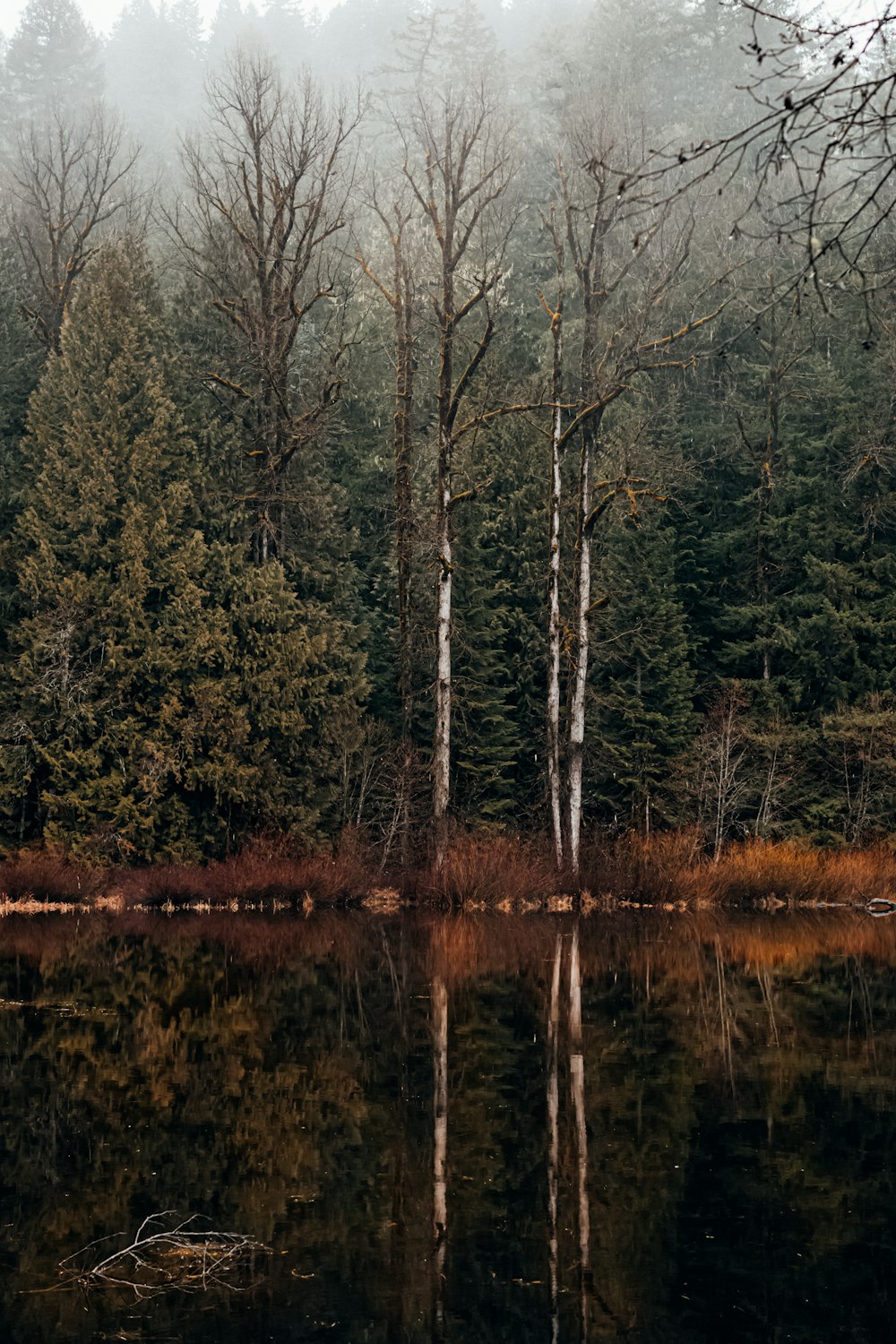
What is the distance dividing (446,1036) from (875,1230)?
228 inches

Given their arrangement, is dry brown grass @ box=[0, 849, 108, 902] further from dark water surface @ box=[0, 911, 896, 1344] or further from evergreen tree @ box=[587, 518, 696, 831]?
evergreen tree @ box=[587, 518, 696, 831]

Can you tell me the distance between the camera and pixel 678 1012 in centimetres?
1404

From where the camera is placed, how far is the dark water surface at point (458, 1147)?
6211 mm

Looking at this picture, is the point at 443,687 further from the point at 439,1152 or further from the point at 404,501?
the point at 439,1152

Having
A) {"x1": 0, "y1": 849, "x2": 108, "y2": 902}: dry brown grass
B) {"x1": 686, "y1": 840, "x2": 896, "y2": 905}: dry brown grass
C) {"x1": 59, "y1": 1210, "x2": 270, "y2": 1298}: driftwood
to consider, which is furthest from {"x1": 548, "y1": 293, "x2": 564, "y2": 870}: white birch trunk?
{"x1": 59, "y1": 1210, "x2": 270, "y2": 1298}: driftwood

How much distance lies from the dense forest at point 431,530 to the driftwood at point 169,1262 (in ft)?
64.0

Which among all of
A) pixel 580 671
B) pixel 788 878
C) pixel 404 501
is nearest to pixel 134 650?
pixel 404 501

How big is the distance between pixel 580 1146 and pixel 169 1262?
9.96ft

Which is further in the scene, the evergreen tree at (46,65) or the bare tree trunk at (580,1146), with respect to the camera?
the evergreen tree at (46,65)

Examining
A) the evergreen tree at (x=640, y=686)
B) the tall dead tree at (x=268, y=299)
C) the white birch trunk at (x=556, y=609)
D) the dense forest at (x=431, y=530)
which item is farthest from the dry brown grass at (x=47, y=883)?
the evergreen tree at (x=640, y=686)

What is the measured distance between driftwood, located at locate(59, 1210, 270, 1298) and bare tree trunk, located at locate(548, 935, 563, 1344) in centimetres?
135

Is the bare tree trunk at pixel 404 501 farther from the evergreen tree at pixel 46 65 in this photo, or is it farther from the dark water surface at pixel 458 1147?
the evergreen tree at pixel 46 65

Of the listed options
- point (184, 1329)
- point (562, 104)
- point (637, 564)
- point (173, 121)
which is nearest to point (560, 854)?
point (637, 564)

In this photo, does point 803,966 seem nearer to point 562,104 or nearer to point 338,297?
point 338,297
